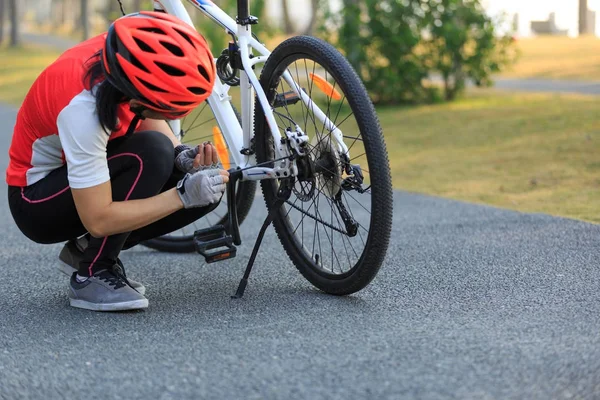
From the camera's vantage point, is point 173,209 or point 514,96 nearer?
point 173,209

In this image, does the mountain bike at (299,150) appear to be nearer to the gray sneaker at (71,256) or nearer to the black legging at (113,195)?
the black legging at (113,195)

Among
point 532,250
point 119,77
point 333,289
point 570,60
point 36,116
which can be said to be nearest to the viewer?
point 119,77

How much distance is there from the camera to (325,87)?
4223mm

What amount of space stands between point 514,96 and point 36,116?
11.3m

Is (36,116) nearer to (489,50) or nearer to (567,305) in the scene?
(567,305)

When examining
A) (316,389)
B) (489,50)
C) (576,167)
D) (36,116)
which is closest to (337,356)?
(316,389)

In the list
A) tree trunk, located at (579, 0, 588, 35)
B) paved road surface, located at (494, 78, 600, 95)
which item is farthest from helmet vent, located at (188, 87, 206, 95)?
tree trunk, located at (579, 0, 588, 35)

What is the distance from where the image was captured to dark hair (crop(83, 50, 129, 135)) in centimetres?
351

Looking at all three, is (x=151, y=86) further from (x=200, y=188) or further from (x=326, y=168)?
(x=326, y=168)

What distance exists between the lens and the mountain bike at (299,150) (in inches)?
145

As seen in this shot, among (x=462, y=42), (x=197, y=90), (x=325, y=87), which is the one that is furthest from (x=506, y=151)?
(x=197, y=90)

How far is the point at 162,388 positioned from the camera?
9.76ft

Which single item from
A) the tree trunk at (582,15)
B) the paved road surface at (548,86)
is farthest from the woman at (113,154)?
the tree trunk at (582,15)

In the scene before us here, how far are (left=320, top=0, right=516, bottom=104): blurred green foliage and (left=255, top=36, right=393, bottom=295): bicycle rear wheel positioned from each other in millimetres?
8825
